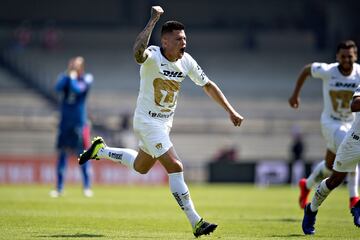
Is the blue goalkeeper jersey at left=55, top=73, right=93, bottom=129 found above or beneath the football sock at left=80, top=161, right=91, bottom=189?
above

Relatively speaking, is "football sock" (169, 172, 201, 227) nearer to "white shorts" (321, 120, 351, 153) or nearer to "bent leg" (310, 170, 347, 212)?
"bent leg" (310, 170, 347, 212)

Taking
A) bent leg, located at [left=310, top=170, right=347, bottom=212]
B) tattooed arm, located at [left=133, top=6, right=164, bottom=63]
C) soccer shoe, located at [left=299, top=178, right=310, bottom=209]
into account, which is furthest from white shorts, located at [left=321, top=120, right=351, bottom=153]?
tattooed arm, located at [left=133, top=6, right=164, bottom=63]

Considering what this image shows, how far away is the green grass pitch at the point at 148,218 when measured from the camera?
1084 centimetres

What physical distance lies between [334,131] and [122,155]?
13.2 ft

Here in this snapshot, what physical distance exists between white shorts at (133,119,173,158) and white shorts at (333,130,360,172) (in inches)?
88.2

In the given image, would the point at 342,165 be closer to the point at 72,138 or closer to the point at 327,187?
the point at 327,187

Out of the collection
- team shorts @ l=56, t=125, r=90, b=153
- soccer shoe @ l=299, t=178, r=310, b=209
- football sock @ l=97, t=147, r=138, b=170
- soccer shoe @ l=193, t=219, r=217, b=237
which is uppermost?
football sock @ l=97, t=147, r=138, b=170

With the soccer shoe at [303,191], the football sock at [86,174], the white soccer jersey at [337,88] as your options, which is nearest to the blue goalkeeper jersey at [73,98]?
the football sock at [86,174]

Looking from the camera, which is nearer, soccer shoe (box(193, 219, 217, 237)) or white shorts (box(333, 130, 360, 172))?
soccer shoe (box(193, 219, 217, 237))

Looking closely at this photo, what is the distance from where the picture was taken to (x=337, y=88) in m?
13.9

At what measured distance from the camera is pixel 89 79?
61.3ft

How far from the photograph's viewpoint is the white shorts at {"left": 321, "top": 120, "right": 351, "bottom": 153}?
1385cm

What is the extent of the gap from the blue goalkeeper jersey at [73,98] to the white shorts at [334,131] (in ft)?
20.9

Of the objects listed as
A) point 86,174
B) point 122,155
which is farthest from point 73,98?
point 122,155
